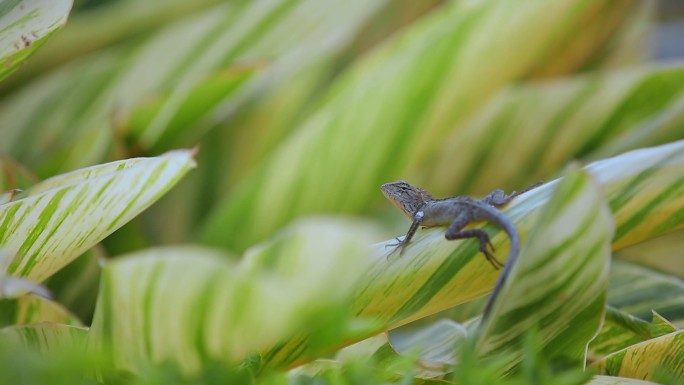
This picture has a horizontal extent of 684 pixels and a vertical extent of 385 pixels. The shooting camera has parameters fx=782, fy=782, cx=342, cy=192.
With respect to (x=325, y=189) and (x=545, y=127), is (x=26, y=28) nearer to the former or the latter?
(x=325, y=189)

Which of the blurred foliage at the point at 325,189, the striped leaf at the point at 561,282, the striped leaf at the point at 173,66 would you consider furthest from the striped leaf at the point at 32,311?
the striped leaf at the point at 173,66

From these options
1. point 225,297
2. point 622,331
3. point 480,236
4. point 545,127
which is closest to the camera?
point 225,297

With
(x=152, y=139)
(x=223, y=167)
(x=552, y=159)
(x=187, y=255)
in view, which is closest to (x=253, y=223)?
(x=152, y=139)

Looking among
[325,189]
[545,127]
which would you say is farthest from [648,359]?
[545,127]

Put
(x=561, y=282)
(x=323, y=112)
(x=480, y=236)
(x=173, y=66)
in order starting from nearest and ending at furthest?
(x=561, y=282), (x=480, y=236), (x=323, y=112), (x=173, y=66)

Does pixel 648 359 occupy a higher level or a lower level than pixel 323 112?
lower

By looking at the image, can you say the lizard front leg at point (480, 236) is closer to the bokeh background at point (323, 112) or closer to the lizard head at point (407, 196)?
the lizard head at point (407, 196)

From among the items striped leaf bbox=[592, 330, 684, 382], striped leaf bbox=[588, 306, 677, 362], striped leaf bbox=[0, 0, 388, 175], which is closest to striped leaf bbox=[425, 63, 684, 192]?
striped leaf bbox=[0, 0, 388, 175]

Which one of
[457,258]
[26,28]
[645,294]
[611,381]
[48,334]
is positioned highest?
[26,28]
